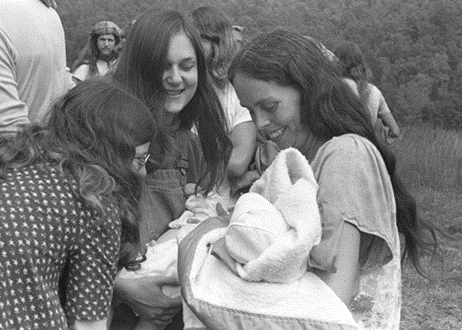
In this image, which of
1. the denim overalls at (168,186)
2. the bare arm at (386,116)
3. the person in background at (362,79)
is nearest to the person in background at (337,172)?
the denim overalls at (168,186)

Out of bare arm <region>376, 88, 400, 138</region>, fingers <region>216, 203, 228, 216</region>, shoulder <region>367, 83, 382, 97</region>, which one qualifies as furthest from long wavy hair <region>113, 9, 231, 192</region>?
bare arm <region>376, 88, 400, 138</region>

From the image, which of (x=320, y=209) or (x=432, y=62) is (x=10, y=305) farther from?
(x=432, y=62)

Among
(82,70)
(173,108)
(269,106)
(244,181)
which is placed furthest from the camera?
(82,70)

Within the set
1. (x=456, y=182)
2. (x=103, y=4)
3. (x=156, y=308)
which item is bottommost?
(x=456, y=182)

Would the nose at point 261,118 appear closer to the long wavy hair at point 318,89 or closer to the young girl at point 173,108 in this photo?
the long wavy hair at point 318,89

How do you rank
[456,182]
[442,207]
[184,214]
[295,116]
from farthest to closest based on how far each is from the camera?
[456,182] → [442,207] → [184,214] → [295,116]

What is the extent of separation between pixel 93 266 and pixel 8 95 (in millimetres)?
947

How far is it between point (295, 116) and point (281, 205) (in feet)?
1.09

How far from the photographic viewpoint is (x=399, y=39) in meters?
9.55

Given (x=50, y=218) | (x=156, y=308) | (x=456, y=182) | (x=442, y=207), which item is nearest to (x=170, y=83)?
(x=156, y=308)

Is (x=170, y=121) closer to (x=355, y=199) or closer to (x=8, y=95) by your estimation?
(x=8, y=95)

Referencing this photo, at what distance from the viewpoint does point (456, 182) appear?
9.05 m

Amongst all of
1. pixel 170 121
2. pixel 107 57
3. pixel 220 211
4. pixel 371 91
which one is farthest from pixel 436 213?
pixel 220 211

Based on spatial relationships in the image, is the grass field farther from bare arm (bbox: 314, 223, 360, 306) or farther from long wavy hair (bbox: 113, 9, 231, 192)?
bare arm (bbox: 314, 223, 360, 306)
